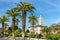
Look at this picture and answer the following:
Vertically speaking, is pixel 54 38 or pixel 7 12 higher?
pixel 7 12

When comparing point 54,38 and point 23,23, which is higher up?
point 23,23

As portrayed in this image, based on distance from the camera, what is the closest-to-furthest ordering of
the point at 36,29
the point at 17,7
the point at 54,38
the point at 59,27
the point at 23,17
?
the point at 23,17 → the point at 17,7 → the point at 54,38 → the point at 59,27 → the point at 36,29

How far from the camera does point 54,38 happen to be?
2697 inches

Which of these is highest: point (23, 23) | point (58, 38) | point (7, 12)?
point (7, 12)

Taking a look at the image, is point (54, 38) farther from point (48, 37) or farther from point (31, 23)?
point (31, 23)

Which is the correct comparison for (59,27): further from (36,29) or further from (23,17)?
(23,17)

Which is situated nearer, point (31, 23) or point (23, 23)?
point (23, 23)

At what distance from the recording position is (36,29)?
134m

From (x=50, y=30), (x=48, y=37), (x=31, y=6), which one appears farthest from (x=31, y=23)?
(x=31, y=6)

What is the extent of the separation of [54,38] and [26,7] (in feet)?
50.4

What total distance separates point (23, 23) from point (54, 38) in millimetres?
14599

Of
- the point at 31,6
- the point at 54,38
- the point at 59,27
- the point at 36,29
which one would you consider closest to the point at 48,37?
the point at 54,38

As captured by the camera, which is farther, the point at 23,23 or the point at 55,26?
the point at 55,26

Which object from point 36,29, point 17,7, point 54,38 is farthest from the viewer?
point 36,29
